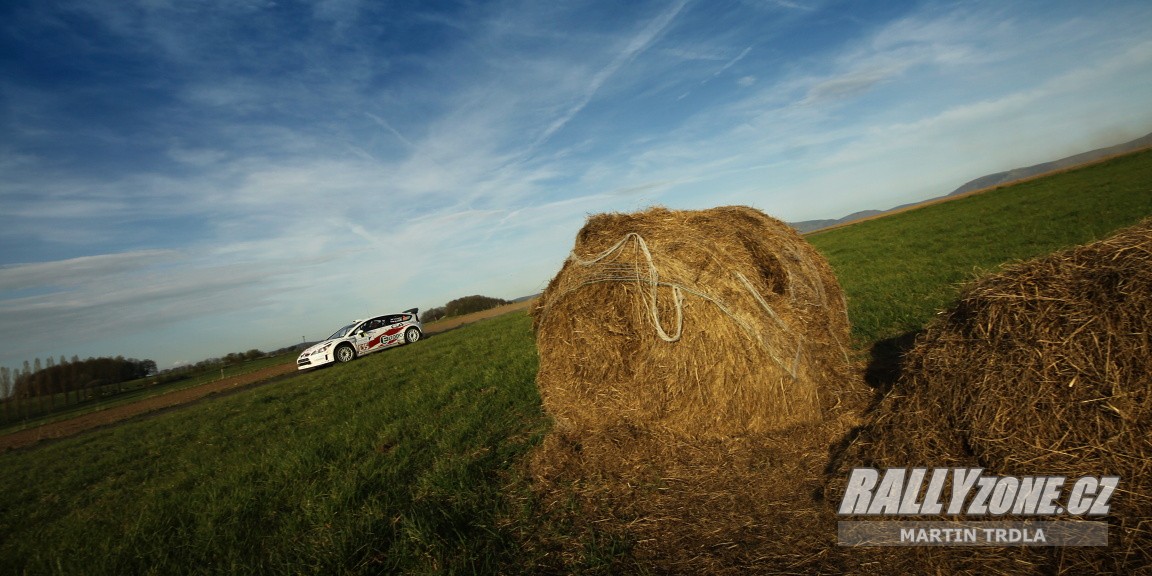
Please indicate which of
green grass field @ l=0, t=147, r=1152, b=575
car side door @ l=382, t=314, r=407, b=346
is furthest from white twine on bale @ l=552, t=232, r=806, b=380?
car side door @ l=382, t=314, r=407, b=346

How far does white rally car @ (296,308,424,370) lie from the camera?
23.4 metres

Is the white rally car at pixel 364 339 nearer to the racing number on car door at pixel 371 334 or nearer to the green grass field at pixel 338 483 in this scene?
the racing number on car door at pixel 371 334

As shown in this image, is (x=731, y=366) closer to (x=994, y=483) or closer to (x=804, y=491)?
(x=804, y=491)

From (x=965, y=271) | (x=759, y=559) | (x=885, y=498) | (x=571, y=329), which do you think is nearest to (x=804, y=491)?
(x=885, y=498)

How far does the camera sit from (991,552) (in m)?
2.88

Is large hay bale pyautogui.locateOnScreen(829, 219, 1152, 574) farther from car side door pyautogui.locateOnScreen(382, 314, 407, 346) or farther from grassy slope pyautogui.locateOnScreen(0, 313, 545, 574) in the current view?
car side door pyautogui.locateOnScreen(382, 314, 407, 346)

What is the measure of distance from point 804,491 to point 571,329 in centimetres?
305

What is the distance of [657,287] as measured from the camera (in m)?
5.32

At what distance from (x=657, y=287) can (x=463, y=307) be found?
55104mm

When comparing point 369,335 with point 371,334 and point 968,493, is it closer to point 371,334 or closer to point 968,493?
point 371,334

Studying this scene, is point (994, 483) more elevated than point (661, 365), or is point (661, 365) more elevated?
point (661, 365)

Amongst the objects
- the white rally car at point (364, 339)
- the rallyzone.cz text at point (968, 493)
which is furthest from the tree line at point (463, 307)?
the rallyzone.cz text at point (968, 493)

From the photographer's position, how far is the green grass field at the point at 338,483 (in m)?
3.91

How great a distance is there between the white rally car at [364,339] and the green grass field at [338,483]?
9092 mm
